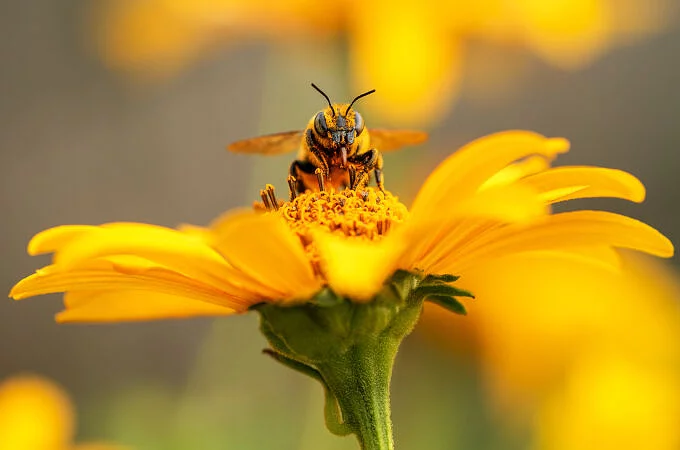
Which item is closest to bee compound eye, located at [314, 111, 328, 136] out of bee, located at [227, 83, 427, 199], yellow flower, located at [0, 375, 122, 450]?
bee, located at [227, 83, 427, 199]

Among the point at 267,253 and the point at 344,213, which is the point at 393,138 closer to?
the point at 344,213

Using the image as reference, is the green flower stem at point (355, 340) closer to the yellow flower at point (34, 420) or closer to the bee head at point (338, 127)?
the bee head at point (338, 127)

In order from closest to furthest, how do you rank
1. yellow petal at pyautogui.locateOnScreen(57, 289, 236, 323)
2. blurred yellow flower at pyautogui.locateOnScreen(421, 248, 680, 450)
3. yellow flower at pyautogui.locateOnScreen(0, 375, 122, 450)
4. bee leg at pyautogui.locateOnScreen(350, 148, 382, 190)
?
yellow petal at pyautogui.locateOnScreen(57, 289, 236, 323) < bee leg at pyautogui.locateOnScreen(350, 148, 382, 190) < yellow flower at pyautogui.locateOnScreen(0, 375, 122, 450) < blurred yellow flower at pyautogui.locateOnScreen(421, 248, 680, 450)

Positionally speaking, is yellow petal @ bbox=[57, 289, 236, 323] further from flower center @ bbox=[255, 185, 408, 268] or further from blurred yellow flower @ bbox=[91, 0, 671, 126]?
blurred yellow flower @ bbox=[91, 0, 671, 126]

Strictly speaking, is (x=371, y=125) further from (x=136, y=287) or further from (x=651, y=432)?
(x=136, y=287)

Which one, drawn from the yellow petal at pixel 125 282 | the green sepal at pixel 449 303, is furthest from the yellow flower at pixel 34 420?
the green sepal at pixel 449 303

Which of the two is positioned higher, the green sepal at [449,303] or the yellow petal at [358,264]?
the yellow petal at [358,264]

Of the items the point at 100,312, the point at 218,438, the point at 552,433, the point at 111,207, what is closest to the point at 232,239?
the point at 100,312
